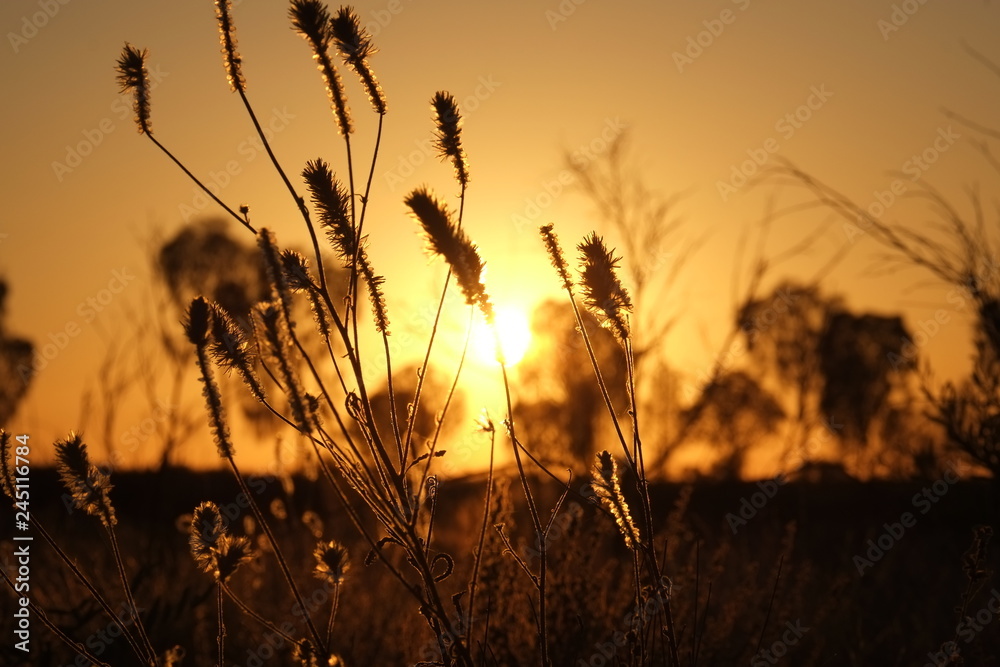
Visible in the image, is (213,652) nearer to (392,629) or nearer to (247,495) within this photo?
(392,629)

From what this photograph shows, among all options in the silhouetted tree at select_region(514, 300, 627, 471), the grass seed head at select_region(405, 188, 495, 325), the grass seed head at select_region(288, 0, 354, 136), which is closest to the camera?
the grass seed head at select_region(405, 188, 495, 325)

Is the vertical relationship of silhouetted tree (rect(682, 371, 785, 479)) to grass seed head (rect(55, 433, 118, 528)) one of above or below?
above

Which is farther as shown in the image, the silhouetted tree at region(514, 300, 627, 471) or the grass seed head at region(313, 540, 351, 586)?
the silhouetted tree at region(514, 300, 627, 471)

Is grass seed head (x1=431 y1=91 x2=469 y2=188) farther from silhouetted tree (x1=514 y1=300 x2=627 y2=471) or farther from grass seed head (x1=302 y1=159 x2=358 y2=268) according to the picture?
silhouetted tree (x1=514 y1=300 x2=627 y2=471)

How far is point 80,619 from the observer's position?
330 cm

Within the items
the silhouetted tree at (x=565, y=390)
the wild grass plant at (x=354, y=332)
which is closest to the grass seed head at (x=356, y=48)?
the wild grass plant at (x=354, y=332)

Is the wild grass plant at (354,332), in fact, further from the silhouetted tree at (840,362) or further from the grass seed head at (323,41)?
the silhouetted tree at (840,362)

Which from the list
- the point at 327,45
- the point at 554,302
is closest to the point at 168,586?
the point at 327,45

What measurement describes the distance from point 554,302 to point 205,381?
15502 mm

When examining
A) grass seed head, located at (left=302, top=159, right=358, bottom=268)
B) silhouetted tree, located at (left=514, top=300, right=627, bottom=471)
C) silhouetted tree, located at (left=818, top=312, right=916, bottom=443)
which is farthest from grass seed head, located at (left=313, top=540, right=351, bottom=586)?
silhouetted tree, located at (left=818, top=312, right=916, bottom=443)

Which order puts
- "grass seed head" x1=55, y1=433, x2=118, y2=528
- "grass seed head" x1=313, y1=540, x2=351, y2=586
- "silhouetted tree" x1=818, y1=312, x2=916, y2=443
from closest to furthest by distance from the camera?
"grass seed head" x1=55, y1=433, x2=118, y2=528 → "grass seed head" x1=313, y1=540, x2=351, y2=586 → "silhouetted tree" x1=818, y1=312, x2=916, y2=443

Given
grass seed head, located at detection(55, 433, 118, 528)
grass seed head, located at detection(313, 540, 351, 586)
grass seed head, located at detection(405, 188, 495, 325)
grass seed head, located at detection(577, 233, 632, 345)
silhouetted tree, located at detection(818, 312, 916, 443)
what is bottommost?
grass seed head, located at detection(55, 433, 118, 528)

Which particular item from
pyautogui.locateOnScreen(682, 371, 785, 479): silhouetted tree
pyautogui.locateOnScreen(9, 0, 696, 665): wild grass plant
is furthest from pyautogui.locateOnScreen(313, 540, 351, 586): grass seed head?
pyautogui.locateOnScreen(682, 371, 785, 479): silhouetted tree

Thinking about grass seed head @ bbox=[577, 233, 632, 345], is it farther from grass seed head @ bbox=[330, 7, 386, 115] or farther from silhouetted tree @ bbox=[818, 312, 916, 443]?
silhouetted tree @ bbox=[818, 312, 916, 443]
